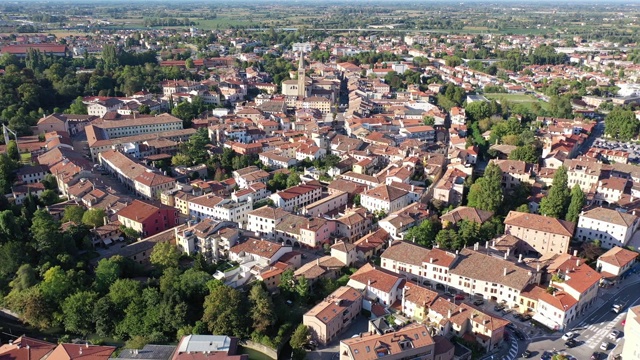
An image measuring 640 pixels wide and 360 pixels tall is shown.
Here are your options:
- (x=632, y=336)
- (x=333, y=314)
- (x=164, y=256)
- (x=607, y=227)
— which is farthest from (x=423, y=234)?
(x=164, y=256)

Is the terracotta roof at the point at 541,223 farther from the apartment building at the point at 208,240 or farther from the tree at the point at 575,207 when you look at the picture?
the apartment building at the point at 208,240

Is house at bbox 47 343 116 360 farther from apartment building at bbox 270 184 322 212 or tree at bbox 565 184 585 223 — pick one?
tree at bbox 565 184 585 223

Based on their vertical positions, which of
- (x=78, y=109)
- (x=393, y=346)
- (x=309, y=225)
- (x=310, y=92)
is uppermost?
(x=78, y=109)

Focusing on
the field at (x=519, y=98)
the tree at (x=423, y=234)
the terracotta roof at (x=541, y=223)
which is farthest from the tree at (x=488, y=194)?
the field at (x=519, y=98)

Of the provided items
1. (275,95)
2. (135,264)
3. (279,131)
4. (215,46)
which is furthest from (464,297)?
(215,46)

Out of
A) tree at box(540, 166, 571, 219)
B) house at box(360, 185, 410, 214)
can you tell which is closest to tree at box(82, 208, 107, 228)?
house at box(360, 185, 410, 214)

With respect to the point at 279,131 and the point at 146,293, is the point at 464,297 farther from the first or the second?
the point at 279,131

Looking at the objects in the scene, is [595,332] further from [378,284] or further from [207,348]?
[207,348]
